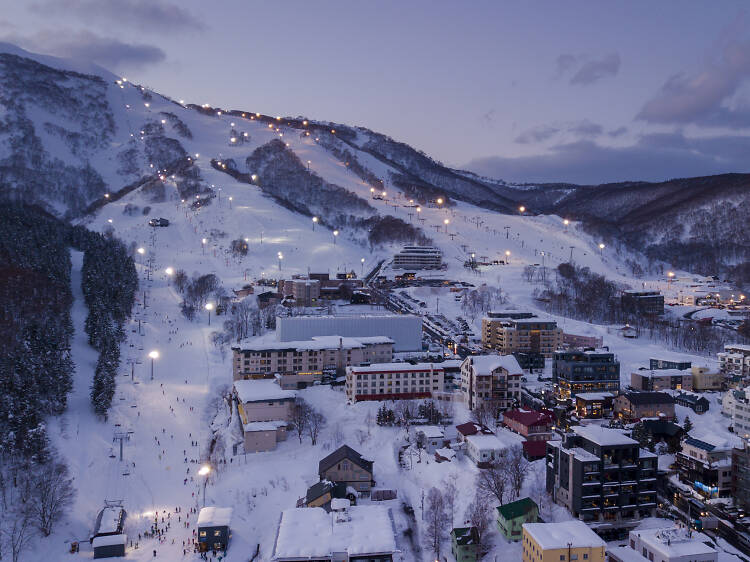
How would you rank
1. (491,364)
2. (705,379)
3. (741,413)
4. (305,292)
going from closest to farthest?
1. (741,413)
2. (491,364)
3. (705,379)
4. (305,292)

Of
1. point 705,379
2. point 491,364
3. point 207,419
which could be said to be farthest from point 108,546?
point 705,379

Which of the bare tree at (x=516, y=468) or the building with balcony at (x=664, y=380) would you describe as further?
the building with balcony at (x=664, y=380)

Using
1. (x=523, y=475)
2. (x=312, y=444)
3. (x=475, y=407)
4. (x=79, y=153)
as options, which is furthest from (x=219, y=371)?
(x=79, y=153)

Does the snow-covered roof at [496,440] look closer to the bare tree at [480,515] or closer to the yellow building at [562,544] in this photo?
the bare tree at [480,515]

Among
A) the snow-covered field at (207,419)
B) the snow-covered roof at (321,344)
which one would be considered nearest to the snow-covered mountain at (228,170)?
the snow-covered field at (207,419)

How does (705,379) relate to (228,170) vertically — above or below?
below

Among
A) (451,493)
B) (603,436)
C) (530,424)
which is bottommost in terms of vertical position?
(451,493)

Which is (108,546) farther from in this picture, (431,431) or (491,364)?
(491,364)
